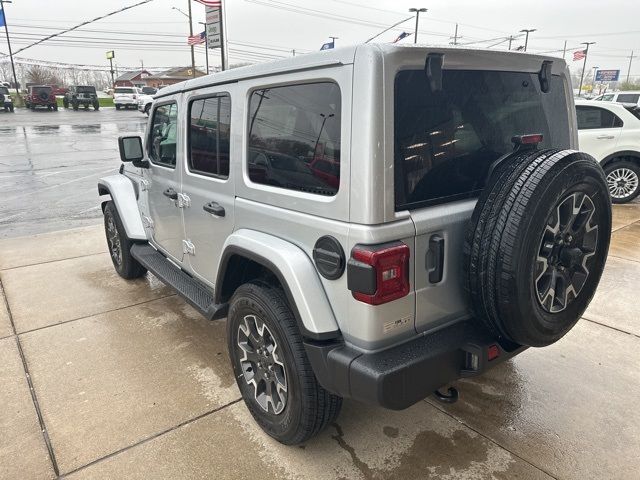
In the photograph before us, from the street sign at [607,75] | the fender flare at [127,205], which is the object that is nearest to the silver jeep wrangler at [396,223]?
the fender flare at [127,205]

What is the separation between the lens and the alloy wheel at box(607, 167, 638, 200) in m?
8.19

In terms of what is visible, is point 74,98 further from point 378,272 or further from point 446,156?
point 378,272

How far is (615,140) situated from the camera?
797 centimetres

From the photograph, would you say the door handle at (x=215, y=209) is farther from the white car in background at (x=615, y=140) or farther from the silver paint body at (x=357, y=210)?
the white car in background at (x=615, y=140)

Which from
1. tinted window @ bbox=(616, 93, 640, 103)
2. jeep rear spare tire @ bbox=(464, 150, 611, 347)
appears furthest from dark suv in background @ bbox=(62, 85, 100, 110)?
jeep rear spare tire @ bbox=(464, 150, 611, 347)

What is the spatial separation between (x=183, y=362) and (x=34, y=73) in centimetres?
8335

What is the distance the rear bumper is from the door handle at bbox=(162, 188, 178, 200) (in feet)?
5.93

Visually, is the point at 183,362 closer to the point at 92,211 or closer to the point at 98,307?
the point at 98,307

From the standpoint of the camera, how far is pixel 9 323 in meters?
4.02

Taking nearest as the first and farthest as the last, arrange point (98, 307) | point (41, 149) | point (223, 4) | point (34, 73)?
1. point (98, 307)
2. point (223, 4)
3. point (41, 149)
4. point (34, 73)

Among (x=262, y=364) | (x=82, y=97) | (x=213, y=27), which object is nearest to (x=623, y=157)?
(x=262, y=364)

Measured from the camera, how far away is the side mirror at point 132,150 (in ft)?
13.2

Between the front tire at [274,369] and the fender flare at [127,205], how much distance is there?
2.09m

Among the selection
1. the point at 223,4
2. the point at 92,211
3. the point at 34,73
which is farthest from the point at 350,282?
the point at 34,73
